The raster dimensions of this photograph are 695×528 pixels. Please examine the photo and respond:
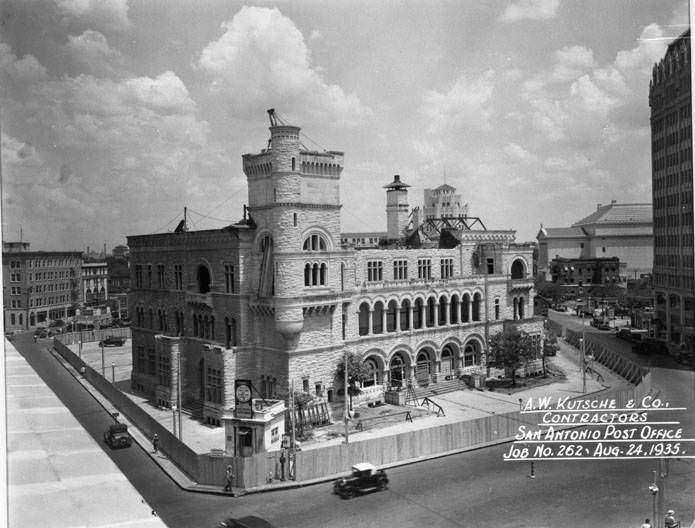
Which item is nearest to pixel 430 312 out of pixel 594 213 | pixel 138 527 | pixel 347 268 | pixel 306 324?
pixel 347 268

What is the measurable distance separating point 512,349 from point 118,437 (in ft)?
79.0

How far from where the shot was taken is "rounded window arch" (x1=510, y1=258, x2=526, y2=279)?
152 ft

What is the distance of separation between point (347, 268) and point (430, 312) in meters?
8.72

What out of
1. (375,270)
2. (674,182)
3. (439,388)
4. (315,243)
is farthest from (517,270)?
(674,182)

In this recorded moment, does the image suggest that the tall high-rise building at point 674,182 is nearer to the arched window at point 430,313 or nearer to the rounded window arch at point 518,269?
the arched window at point 430,313

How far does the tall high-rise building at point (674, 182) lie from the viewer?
80.9 ft

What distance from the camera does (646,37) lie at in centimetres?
2445

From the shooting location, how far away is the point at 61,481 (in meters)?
23.8

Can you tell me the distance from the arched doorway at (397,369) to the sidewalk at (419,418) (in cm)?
278

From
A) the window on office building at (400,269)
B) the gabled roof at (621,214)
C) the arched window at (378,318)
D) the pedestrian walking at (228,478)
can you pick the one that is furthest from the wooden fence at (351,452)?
the window on office building at (400,269)

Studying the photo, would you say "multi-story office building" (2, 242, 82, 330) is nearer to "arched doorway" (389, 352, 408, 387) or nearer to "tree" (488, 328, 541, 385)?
"arched doorway" (389, 352, 408, 387)

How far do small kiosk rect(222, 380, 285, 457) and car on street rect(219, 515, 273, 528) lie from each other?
5175 millimetres

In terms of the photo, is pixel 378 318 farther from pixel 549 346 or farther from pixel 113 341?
pixel 113 341

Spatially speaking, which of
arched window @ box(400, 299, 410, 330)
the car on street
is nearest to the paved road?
the car on street
